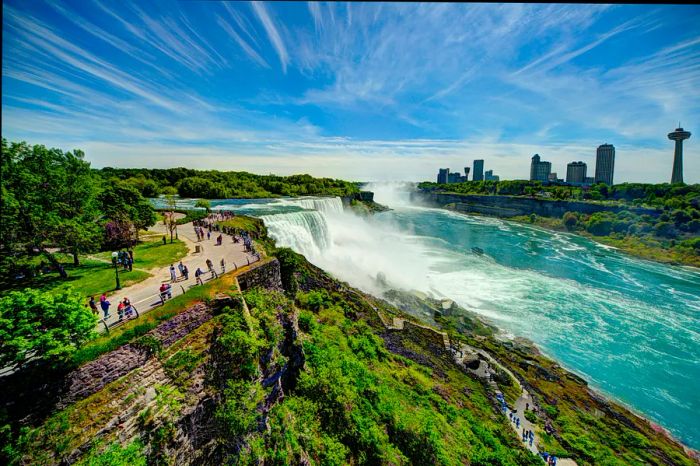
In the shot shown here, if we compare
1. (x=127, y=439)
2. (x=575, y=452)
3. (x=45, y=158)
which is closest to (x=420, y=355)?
(x=575, y=452)

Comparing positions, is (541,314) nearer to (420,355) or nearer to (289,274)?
(420,355)

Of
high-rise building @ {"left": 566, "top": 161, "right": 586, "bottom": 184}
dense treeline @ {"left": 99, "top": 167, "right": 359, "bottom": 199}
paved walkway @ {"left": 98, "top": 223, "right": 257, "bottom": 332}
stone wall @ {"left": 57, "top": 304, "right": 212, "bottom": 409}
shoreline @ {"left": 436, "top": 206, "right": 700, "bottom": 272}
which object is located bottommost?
shoreline @ {"left": 436, "top": 206, "right": 700, "bottom": 272}

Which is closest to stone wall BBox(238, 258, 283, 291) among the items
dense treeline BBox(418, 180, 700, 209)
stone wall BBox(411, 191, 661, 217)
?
stone wall BBox(411, 191, 661, 217)

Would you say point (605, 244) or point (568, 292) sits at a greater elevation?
point (605, 244)

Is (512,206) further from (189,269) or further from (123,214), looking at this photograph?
(123,214)

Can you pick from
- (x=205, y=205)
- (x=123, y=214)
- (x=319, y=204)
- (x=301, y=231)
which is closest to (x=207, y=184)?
(x=319, y=204)

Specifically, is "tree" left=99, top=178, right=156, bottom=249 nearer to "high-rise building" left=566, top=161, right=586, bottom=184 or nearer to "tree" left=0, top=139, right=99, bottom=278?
"tree" left=0, top=139, right=99, bottom=278
